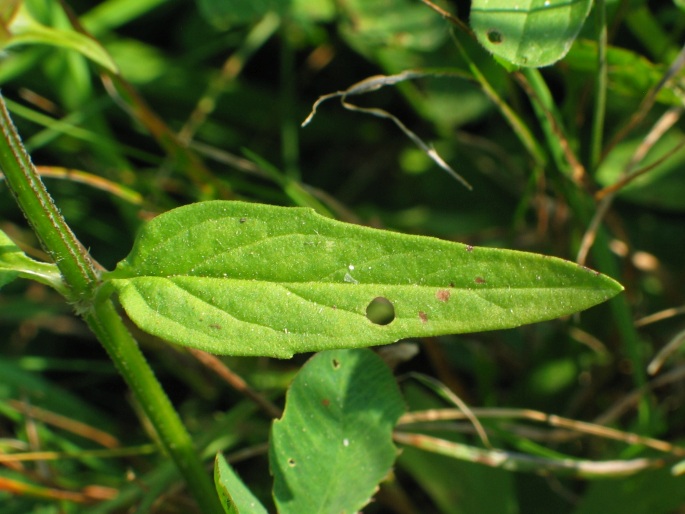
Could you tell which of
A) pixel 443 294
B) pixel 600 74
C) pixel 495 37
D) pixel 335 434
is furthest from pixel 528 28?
pixel 335 434

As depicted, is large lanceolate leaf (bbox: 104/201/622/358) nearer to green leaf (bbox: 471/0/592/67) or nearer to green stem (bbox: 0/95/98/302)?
green stem (bbox: 0/95/98/302)

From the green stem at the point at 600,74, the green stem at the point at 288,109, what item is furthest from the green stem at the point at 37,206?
the green stem at the point at 288,109

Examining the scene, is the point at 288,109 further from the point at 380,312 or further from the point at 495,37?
the point at 495,37

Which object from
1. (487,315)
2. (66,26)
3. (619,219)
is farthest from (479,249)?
(66,26)

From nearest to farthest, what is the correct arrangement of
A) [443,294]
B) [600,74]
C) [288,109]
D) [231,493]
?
[443,294]
[231,493]
[600,74]
[288,109]

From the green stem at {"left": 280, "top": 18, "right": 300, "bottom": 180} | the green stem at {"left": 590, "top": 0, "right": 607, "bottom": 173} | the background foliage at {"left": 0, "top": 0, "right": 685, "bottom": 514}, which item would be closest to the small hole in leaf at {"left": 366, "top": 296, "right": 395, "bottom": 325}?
the background foliage at {"left": 0, "top": 0, "right": 685, "bottom": 514}

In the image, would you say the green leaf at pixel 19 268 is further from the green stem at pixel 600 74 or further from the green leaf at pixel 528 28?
the green stem at pixel 600 74

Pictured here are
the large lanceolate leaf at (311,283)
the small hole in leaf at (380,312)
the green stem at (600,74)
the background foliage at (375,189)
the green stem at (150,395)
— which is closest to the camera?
the large lanceolate leaf at (311,283)

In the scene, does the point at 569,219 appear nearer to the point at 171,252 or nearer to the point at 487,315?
the point at 487,315
